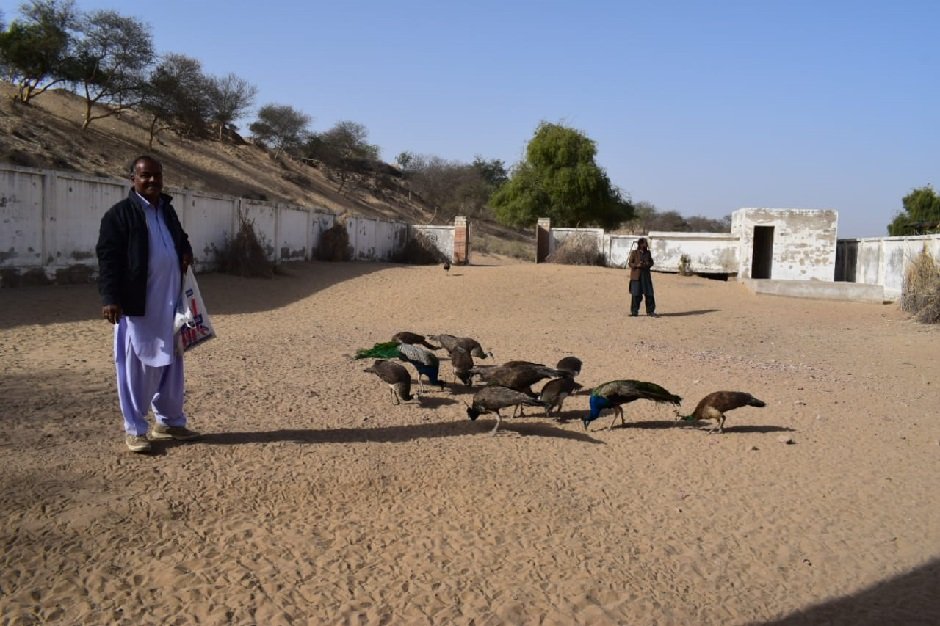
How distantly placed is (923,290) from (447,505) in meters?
16.0

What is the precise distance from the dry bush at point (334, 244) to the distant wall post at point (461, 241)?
4736mm

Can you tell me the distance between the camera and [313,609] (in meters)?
3.52

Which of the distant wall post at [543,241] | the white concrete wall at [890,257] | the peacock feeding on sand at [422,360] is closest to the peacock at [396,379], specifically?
the peacock feeding on sand at [422,360]

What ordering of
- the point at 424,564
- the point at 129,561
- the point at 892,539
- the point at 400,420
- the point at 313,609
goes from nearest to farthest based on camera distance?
the point at 313,609 → the point at 129,561 → the point at 424,564 → the point at 892,539 → the point at 400,420

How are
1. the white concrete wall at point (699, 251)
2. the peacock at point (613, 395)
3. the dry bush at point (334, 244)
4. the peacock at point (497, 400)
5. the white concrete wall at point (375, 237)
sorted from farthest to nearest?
the white concrete wall at point (699, 251), the white concrete wall at point (375, 237), the dry bush at point (334, 244), the peacock at point (613, 395), the peacock at point (497, 400)

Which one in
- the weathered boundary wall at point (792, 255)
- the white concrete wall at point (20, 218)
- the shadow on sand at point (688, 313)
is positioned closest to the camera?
the white concrete wall at point (20, 218)

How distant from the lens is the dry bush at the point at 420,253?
96.5 feet

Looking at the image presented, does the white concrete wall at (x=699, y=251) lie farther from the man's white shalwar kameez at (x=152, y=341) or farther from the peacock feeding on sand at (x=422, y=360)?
the man's white shalwar kameez at (x=152, y=341)

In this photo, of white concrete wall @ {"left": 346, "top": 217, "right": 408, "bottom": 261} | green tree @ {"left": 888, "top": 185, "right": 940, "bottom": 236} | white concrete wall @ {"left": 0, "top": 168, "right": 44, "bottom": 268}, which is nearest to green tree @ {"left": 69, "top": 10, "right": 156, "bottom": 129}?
white concrete wall @ {"left": 346, "top": 217, "right": 408, "bottom": 261}

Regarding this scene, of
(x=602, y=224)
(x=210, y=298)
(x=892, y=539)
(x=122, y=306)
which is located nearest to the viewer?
(x=892, y=539)

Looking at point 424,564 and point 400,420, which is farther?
point 400,420

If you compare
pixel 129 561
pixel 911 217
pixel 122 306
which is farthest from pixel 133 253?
pixel 911 217

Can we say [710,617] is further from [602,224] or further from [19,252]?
[602,224]

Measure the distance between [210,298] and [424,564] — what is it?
43.9 feet
